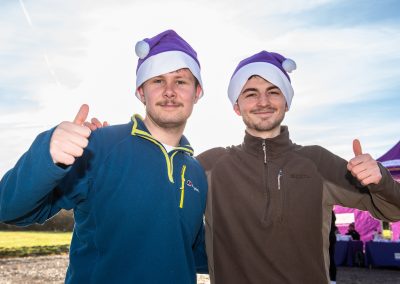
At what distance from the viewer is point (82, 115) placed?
6.02 ft

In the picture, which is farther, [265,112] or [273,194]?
[265,112]

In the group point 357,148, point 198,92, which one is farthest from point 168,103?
point 357,148

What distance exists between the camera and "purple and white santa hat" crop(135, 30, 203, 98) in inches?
110

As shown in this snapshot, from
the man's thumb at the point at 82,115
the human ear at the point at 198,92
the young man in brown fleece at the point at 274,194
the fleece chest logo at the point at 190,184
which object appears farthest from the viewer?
the human ear at the point at 198,92

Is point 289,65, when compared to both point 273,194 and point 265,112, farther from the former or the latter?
point 273,194

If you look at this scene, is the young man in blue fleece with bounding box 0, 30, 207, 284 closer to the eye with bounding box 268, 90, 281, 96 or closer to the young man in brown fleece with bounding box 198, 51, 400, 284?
the young man in brown fleece with bounding box 198, 51, 400, 284

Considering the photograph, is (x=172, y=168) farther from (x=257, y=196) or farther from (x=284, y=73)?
(x=284, y=73)

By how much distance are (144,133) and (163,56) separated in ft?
2.15

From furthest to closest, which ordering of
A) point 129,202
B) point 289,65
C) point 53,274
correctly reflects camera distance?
1. point 53,274
2. point 289,65
3. point 129,202

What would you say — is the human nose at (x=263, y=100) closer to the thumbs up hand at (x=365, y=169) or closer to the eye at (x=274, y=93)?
the eye at (x=274, y=93)

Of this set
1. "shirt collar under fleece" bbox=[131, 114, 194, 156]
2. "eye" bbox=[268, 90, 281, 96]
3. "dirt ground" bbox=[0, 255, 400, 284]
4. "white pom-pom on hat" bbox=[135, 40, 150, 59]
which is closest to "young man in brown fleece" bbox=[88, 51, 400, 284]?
"eye" bbox=[268, 90, 281, 96]

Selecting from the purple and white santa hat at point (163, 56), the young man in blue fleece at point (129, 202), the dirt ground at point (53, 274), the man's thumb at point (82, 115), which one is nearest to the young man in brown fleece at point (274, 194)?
the young man in blue fleece at point (129, 202)

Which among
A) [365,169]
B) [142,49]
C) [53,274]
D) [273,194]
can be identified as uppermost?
[142,49]

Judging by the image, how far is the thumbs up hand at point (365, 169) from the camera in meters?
2.48
